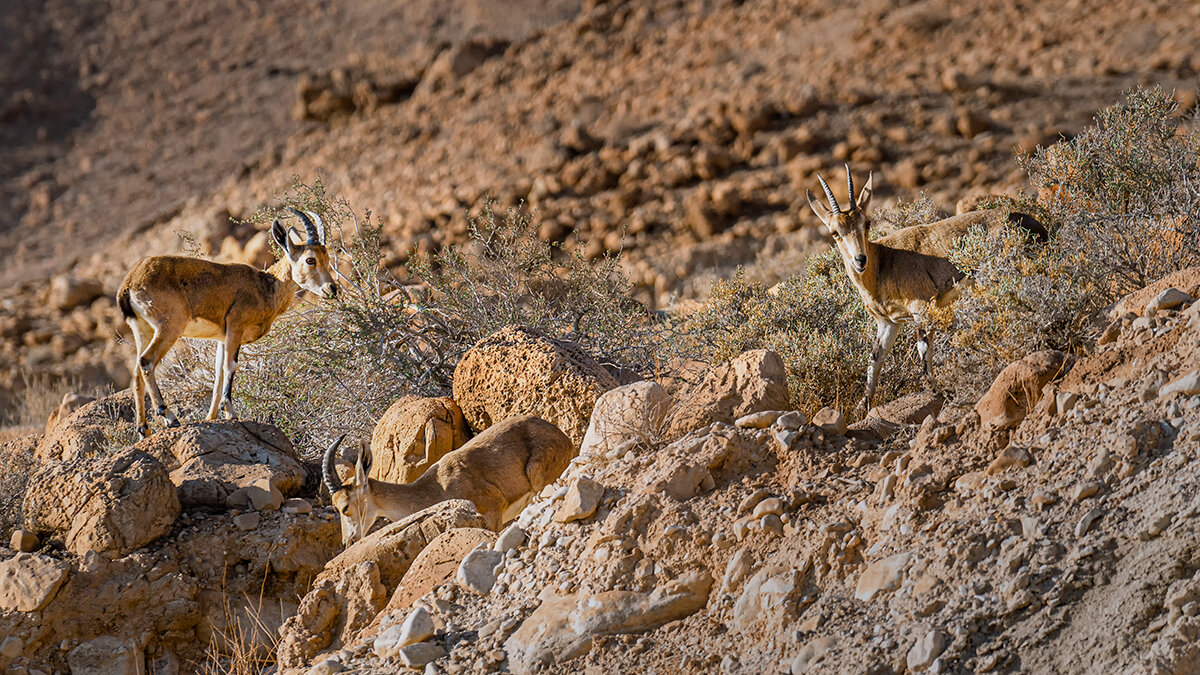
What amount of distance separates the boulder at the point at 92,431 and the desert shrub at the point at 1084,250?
23.4 ft

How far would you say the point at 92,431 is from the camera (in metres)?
10.9

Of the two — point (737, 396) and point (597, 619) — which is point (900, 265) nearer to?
point (737, 396)

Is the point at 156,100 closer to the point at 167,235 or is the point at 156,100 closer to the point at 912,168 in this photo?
the point at 167,235

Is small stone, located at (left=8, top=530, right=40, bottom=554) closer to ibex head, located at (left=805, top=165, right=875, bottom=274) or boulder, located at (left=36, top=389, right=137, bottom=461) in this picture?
boulder, located at (left=36, top=389, right=137, bottom=461)

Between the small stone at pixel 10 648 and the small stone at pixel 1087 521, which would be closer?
the small stone at pixel 1087 521

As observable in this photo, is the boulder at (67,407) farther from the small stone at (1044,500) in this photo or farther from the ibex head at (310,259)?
the small stone at (1044,500)

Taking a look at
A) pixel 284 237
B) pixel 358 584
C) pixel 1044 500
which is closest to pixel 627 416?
pixel 358 584

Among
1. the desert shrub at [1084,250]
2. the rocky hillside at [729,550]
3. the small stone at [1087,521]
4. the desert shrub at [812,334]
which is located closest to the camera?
the rocky hillside at [729,550]

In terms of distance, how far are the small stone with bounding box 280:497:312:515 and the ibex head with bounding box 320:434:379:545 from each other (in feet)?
0.64

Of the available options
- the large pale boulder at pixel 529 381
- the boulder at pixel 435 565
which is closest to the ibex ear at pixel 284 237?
the large pale boulder at pixel 529 381

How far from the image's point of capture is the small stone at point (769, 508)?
5.42 metres

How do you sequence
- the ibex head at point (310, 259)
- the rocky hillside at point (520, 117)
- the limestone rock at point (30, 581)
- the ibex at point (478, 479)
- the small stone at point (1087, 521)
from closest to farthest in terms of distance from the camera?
the small stone at point (1087, 521), the limestone rock at point (30, 581), the ibex at point (478, 479), the ibex head at point (310, 259), the rocky hillside at point (520, 117)

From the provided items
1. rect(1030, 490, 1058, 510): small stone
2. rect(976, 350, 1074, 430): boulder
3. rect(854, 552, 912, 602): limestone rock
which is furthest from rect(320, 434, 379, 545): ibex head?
rect(1030, 490, 1058, 510): small stone

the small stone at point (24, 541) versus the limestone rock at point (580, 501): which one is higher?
the small stone at point (24, 541)
